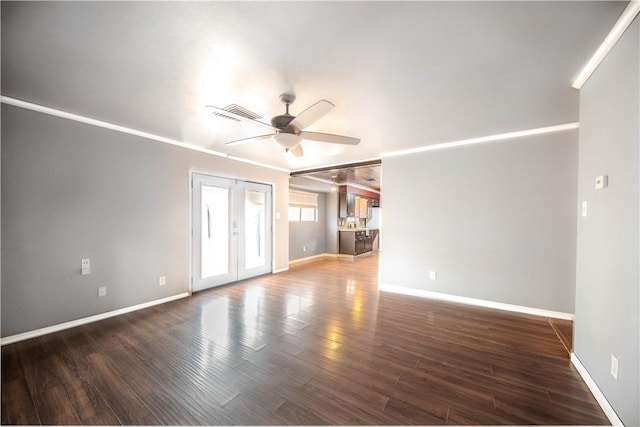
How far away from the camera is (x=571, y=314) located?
3.09 meters

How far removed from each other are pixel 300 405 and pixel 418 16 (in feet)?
8.47

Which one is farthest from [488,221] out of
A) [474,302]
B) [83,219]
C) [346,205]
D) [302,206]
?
[83,219]

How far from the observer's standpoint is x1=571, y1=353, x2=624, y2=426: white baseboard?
1521 mm

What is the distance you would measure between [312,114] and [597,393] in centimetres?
300

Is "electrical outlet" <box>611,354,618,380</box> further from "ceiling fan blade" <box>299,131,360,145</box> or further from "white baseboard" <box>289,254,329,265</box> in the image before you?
"white baseboard" <box>289,254,329,265</box>

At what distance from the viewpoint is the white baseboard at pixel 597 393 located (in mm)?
1521

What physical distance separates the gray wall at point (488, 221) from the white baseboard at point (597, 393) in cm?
136

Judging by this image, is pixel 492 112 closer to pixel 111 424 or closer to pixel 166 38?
pixel 166 38

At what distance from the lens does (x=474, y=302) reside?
3.67 m

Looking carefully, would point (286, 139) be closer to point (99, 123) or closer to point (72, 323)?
point (99, 123)

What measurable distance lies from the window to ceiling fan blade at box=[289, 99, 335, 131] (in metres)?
4.63

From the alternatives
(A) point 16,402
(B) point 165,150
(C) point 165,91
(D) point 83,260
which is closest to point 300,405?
(A) point 16,402

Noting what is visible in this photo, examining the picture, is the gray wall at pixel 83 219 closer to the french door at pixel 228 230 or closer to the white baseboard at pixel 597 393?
the french door at pixel 228 230

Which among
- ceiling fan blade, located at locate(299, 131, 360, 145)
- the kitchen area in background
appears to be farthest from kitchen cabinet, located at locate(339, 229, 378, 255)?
ceiling fan blade, located at locate(299, 131, 360, 145)
